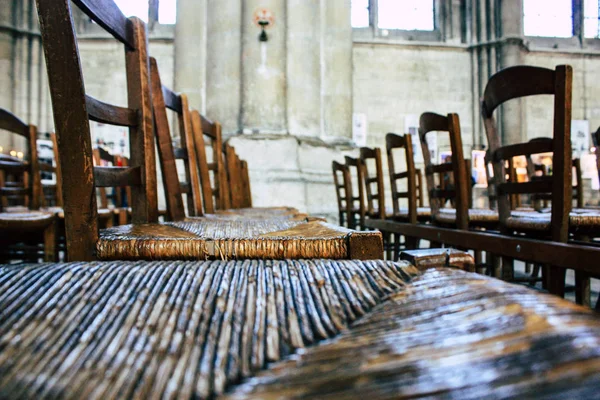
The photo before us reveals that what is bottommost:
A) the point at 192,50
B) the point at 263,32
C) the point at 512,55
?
the point at 263,32

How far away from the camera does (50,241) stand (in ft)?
6.53

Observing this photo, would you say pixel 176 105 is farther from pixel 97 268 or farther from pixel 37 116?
pixel 37 116

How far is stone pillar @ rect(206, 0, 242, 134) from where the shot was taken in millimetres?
5945

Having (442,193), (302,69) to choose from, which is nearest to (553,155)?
(442,193)

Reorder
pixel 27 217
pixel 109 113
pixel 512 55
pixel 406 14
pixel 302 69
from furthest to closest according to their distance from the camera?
pixel 406 14
pixel 512 55
pixel 302 69
pixel 27 217
pixel 109 113

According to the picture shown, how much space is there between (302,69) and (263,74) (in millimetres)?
574

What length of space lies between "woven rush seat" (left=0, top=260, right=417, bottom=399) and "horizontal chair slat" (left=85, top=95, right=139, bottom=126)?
0.61m

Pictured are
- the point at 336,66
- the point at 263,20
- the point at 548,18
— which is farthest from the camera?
the point at 548,18

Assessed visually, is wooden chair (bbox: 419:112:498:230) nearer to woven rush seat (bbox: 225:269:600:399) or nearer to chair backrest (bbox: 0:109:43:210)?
woven rush seat (bbox: 225:269:600:399)

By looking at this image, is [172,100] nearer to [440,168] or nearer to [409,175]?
[440,168]

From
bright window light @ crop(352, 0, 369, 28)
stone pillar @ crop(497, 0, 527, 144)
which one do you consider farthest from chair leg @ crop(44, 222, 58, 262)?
bright window light @ crop(352, 0, 369, 28)

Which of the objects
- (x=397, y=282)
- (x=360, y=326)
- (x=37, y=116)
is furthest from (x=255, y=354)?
(x=37, y=116)

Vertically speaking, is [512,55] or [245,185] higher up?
[512,55]

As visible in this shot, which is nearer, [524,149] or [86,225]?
[86,225]
